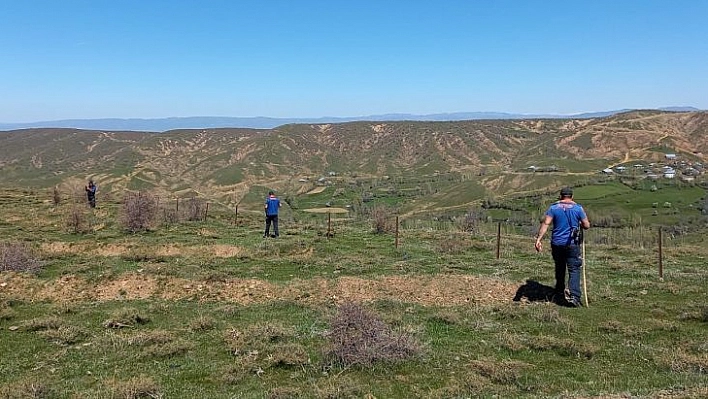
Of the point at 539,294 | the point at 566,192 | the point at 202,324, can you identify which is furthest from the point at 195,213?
the point at 566,192

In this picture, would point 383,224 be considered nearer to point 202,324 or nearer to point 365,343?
point 202,324

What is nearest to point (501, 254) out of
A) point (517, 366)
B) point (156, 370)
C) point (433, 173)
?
point (517, 366)

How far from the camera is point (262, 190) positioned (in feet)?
413

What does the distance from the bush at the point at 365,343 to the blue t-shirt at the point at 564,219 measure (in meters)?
4.34

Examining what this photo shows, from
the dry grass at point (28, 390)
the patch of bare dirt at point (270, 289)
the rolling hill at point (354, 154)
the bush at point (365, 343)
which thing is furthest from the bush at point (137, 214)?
the rolling hill at point (354, 154)

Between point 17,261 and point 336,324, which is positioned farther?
point 17,261

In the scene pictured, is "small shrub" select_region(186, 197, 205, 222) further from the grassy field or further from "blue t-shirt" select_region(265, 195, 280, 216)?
the grassy field

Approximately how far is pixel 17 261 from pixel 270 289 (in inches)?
301

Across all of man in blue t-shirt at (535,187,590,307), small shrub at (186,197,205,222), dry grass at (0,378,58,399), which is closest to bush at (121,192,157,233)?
small shrub at (186,197,205,222)

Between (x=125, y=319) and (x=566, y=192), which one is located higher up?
(x=566, y=192)

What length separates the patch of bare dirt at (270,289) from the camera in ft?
40.8

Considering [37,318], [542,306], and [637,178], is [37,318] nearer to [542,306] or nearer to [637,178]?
[542,306]

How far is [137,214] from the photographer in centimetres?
2425

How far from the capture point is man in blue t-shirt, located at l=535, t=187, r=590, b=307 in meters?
10.8
